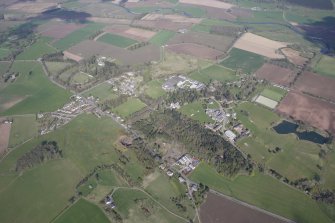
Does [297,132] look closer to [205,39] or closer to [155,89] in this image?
[155,89]

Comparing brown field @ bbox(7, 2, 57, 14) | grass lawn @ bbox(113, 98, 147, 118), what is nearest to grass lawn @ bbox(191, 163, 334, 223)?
grass lawn @ bbox(113, 98, 147, 118)

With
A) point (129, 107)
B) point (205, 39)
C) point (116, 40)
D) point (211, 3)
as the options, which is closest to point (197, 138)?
point (129, 107)

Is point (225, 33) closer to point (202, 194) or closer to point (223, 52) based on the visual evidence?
point (223, 52)

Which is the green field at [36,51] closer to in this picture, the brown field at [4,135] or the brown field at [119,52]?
the brown field at [119,52]

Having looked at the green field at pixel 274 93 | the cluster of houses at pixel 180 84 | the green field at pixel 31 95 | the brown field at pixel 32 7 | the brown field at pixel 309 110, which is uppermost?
the brown field at pixel 309 110

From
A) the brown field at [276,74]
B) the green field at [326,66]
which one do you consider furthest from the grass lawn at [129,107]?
the green field at [326,66]

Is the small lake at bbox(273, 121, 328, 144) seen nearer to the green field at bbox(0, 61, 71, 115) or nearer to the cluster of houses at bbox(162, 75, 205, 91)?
the cluster of houses at bbox(162, 75, 205, 91)

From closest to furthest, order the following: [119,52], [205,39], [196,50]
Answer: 1. [119,52]
2. [196,50]
3. [205,39]
